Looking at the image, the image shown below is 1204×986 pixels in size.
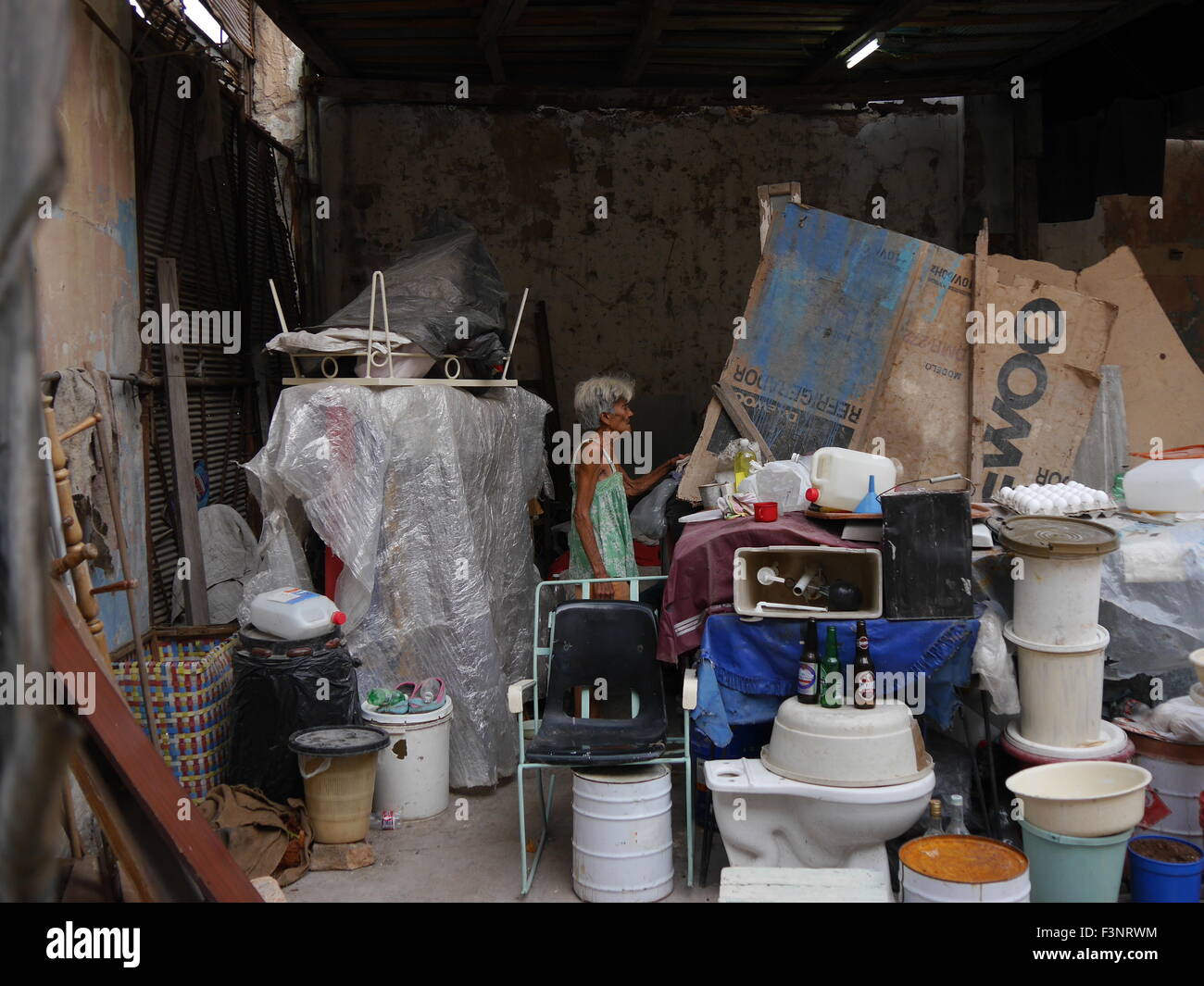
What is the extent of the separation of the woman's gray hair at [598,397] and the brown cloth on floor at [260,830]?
2.41 meters

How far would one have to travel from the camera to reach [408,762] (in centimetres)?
475

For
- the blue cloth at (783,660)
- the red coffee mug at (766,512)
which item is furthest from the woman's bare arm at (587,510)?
the blue cloth at (783,660)

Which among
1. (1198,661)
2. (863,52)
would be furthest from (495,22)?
(1198,661)

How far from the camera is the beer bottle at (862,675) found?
3.71 metres

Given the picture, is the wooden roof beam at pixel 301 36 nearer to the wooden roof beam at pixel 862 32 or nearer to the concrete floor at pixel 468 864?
the wooden roof beam at pixel 862 32

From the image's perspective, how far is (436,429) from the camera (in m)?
5.14

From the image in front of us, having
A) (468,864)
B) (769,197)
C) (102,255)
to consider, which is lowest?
(468,864)

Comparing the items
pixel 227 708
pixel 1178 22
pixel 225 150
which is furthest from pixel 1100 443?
pixel 225 150

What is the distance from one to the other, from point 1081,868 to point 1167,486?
6.43ft

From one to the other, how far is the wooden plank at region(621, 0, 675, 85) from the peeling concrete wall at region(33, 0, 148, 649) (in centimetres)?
357

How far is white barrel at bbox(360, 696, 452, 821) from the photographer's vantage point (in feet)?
15.5

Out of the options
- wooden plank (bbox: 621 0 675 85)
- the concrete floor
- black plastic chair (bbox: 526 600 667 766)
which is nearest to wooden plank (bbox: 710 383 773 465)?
black plastic chair (bbox: 526 600 667 766)

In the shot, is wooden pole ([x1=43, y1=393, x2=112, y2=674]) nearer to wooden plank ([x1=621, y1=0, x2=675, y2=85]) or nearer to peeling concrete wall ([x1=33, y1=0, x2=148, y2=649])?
peeling concrete wall ([x1=33, y1=0, x2=148, y2=649])

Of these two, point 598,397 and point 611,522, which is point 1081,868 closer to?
point 611,522
